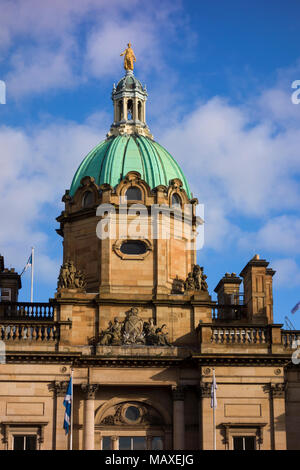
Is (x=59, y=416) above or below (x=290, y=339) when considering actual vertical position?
below

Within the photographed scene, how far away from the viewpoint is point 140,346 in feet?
227

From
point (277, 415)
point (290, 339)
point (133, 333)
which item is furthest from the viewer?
point (290, 339)

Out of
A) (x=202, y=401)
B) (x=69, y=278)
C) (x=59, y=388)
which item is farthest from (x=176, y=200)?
(x=59, y=388)

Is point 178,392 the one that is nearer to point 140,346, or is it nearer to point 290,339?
point 140,346

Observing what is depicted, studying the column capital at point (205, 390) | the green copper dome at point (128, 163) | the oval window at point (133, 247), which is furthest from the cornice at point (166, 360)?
the green copper dome at point (128, 163)

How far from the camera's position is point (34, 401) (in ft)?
218

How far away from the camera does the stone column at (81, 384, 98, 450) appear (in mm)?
66625

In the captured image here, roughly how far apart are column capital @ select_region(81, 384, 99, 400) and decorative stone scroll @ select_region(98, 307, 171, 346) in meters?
2.67

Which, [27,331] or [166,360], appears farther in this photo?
[166,360]

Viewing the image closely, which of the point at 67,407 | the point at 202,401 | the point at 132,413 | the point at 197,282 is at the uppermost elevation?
the point at 197,282

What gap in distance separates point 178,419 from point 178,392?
1.61 meters

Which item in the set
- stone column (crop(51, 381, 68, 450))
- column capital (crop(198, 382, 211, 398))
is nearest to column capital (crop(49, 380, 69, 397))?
stone column (crop(51, 381, 68, 450))
